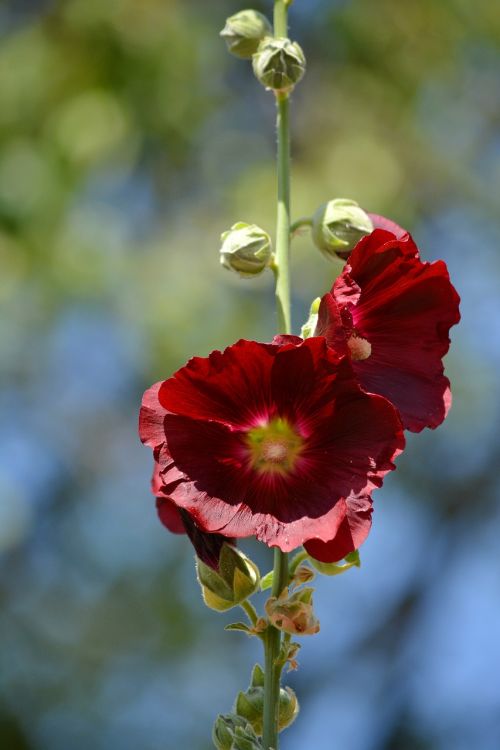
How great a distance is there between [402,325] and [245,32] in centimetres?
40

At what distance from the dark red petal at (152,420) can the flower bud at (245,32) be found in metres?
0.47

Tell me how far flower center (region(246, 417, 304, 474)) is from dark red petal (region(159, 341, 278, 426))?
0.03m

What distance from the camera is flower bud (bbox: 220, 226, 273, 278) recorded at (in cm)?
109

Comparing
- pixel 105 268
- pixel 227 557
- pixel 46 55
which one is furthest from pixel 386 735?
pixel 227 557

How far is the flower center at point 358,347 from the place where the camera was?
105 centimetres

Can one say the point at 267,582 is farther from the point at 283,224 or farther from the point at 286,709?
the point at 283,224

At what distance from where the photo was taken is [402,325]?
1073 mm

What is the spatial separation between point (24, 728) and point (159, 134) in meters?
1.87

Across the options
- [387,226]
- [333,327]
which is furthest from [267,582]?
[387,226]

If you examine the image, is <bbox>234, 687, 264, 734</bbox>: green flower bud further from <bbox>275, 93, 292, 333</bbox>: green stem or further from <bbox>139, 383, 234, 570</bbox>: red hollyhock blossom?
<bbox>275, 93, 292, 333</bbox>: green stem

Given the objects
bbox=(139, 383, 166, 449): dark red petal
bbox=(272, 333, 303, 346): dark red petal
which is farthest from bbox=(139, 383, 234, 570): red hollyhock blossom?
bbox=(272, 333, 303, 346): dark red petal

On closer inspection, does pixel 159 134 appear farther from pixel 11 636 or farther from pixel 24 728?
pixel 24 728

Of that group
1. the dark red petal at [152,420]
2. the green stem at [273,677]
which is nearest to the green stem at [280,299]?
the green stem at [273,677]

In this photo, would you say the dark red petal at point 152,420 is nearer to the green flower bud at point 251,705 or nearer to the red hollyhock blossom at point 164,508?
the red hollyhock blossom at point 164,508
